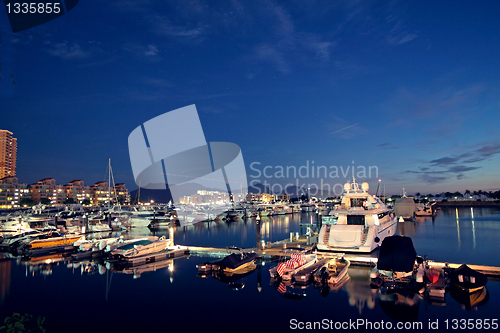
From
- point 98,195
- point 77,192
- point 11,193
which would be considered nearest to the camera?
point 11,193

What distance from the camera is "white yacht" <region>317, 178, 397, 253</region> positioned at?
24.9m

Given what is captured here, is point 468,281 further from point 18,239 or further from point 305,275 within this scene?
point 18,239

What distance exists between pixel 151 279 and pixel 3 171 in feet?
712

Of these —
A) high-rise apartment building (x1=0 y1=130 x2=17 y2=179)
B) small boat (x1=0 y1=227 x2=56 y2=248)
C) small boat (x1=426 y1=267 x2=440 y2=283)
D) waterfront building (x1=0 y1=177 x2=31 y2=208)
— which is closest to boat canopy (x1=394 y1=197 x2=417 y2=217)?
small boat (x1=426 y1=267 x2=440 y2=283)

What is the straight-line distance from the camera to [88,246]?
3278 cm

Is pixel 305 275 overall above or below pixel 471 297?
above

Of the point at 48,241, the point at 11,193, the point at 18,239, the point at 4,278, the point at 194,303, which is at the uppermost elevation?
the point at 11,193

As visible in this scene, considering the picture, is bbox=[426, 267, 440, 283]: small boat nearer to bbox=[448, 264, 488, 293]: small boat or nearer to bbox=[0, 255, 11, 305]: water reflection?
bbox=[448, 264, 488, 293]: small boat

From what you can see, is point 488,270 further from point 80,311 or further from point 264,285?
point 80,311

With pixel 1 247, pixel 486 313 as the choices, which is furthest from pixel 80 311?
pixel 1 247

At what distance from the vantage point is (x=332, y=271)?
71.7 feet

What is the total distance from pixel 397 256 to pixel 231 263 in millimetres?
11978

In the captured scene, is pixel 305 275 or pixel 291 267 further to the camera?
pixel 291 267

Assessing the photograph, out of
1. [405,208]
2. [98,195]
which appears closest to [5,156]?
[98,195]
